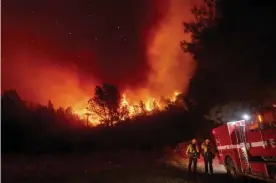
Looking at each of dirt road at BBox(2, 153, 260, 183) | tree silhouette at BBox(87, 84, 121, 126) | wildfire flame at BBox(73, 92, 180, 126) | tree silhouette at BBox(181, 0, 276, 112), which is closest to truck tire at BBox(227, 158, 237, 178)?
dirt road at BBox(2, 153, 260, 183)

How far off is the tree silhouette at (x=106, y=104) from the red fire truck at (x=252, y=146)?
38.6 m

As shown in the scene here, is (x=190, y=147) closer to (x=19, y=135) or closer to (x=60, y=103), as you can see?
(x=19, y=135)

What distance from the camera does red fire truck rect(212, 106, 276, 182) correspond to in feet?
32.3

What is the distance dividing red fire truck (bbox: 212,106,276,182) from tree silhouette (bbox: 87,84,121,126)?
3860 cm

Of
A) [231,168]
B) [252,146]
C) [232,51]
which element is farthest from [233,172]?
[232,51]

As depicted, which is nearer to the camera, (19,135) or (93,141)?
(19,135)

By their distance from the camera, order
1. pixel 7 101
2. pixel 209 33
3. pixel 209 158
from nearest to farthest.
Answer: pixel 209 158
pixel 209 33
pixel 7 101

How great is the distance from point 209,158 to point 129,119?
37.6m

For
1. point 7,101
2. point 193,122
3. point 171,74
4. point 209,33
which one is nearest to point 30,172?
point 209,33

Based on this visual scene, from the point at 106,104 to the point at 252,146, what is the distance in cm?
4342

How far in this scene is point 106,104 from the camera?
175 ft

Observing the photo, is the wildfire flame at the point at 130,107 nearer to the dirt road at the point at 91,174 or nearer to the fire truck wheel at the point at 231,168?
the dirt road at the point at 91,174

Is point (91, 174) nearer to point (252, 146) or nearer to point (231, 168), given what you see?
point (231, 168)

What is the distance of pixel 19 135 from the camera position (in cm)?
3544
